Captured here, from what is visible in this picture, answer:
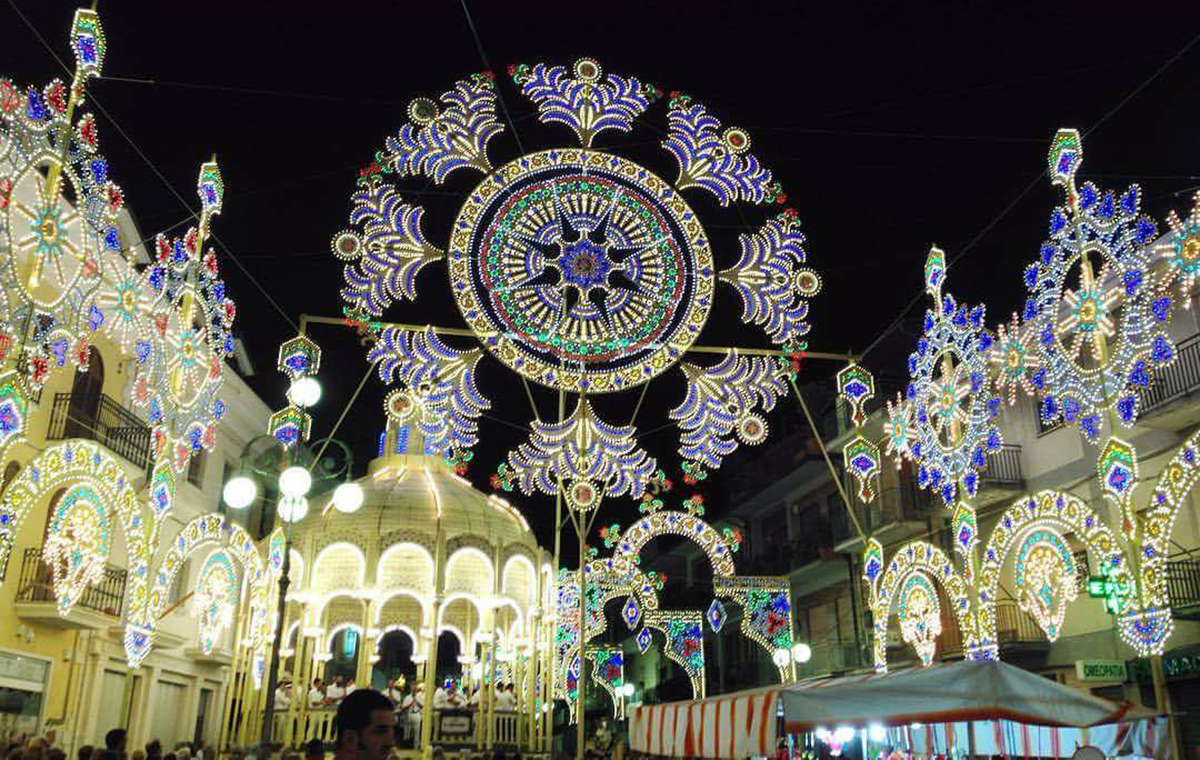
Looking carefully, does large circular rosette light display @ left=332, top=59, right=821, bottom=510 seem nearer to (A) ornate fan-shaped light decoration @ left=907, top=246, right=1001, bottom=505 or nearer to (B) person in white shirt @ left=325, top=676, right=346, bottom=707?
(A) ornate fan-shaped light decoration @ left=907, top=246, right=1001, bottom=505

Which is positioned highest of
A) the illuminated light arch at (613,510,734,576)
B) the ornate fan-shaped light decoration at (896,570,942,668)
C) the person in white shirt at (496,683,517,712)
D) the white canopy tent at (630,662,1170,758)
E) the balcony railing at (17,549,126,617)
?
the illuminated light arch at (613,510,734,576)

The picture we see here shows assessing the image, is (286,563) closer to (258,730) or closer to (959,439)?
(258,730)

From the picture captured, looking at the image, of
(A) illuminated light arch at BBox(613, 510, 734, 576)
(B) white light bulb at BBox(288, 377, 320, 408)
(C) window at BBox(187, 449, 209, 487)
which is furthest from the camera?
(C) window at BBox(187, 449, 209, 487)

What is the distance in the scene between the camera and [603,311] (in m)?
15.9

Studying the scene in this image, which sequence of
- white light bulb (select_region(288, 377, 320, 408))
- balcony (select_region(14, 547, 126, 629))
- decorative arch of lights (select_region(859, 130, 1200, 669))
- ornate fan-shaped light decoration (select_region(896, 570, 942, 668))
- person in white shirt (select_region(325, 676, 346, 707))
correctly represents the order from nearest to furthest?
decorative arch of lights (select_region(859, 130, 1200, 669)) < white light bulb (select_region(288, 377, 320, 408)) < ornate fan-shaped light decoration (select_region(896, 570, 942, 668)) < balcony (select_region(14, 547, 126, 629)) < person in white shirt (select_region(325, 676, 346, 707))

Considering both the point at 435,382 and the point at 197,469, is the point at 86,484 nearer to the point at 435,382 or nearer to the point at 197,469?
the point at 435,382

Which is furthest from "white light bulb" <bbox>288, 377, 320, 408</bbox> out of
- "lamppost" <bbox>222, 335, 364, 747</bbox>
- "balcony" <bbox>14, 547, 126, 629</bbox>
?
"balcony" <bbox>14, 547, 126, 629</bbox>

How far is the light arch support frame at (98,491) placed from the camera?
9586 mm

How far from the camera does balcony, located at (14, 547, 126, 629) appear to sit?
680 inches

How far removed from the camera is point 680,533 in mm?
20094

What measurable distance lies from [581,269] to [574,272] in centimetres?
12

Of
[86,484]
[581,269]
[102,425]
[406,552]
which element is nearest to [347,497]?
[86,484]

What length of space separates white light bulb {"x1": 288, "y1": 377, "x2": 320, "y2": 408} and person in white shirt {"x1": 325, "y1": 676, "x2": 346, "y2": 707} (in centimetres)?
661

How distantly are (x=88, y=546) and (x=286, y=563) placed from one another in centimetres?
205
